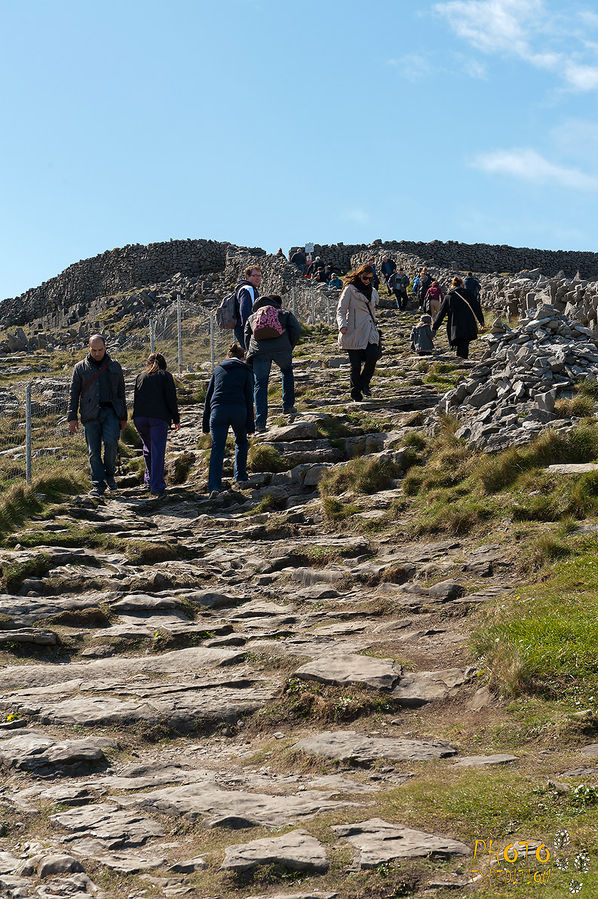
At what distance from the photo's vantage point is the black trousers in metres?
15.3

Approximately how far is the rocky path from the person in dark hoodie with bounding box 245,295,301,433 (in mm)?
2804

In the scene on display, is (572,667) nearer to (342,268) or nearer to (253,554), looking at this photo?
(253,554)

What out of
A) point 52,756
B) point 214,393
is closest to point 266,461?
point 214,393

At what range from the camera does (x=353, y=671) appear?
642 cm

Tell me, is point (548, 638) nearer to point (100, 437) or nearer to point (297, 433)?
point (297, 433)

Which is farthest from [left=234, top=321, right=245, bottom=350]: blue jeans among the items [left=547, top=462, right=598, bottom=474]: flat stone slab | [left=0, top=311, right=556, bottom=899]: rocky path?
[left=547, top=462, right=598, bottom=474]: flat stone slab

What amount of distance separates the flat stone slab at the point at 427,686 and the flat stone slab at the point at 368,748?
569 millimetres

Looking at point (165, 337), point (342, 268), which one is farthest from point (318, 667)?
point (342, 268)

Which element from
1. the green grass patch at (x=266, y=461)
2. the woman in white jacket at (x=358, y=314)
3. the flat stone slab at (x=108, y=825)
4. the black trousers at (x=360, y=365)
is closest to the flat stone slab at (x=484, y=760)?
the flat stone slab at (x=108, y=825)

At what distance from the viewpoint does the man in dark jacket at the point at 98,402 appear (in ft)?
41.9

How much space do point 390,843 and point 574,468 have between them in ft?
19.4

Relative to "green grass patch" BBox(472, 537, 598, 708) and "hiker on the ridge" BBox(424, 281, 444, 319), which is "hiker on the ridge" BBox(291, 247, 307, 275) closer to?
"hiker on the ridge" BBox(424, 281, 444, 319)

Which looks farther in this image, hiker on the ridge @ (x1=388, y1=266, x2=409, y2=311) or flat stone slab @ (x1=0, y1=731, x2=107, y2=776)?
hiker on the ridge @ (x1=388, y1=266, x2=409, y2=311)

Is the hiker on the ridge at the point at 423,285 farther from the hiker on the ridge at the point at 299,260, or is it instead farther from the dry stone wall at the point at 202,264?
the dry stone wall at the point at 202,264
